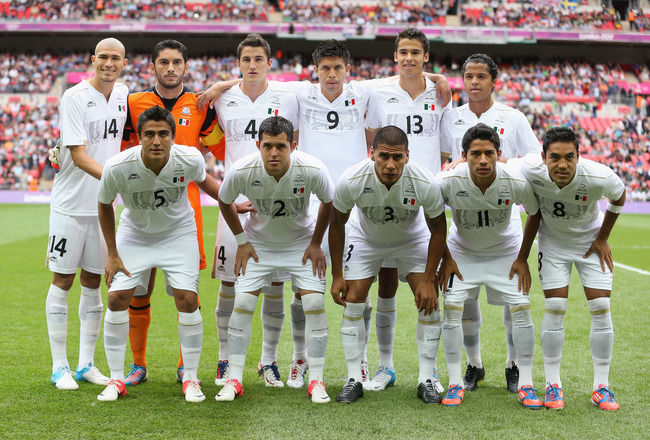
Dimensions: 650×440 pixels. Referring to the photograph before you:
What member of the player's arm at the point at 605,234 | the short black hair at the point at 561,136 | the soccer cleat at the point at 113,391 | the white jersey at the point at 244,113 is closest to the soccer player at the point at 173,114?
the white jersey at the point at 244,113

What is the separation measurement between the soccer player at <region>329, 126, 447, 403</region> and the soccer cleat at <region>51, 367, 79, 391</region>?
6.46 feet

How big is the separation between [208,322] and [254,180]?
335 centimetres

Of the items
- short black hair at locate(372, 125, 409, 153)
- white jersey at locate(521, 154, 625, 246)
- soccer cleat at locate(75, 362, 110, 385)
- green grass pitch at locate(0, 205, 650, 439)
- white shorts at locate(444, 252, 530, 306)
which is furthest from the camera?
soccer cleat at locate(75, 362, 110, 385)

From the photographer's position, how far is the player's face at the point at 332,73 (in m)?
5.27

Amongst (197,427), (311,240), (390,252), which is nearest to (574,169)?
(390,252)

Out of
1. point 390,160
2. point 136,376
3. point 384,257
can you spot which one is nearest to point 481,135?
point 390,160

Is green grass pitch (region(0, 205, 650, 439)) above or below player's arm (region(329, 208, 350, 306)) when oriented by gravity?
below

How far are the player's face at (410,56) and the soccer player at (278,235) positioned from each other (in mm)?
1243

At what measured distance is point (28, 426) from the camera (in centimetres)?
399

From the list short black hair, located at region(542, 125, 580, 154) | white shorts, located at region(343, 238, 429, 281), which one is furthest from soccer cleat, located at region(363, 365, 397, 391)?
short black hair, located at region(542, 125, 580, 154)

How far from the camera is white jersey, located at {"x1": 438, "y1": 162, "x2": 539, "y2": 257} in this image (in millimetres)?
4551

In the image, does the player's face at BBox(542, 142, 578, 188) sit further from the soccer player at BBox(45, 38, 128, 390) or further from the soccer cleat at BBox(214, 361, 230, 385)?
the soccer player at BBox(45, 38, 128, 390)

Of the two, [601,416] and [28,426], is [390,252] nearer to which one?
[601,416]

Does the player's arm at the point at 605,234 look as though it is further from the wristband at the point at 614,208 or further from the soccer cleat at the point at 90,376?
the soccer cleat at the point at 90,376
